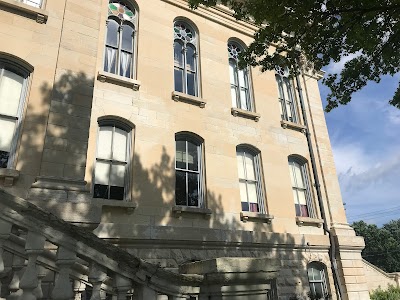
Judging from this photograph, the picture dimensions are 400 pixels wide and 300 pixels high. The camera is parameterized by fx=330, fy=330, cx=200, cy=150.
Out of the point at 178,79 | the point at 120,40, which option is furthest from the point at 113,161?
the point at 120,40

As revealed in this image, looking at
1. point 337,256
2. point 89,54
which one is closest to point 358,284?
point 337,256

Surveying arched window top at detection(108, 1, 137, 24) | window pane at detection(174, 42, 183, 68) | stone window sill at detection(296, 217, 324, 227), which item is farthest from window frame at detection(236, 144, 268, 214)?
arched window top at detection(108, 1, 137, 24)

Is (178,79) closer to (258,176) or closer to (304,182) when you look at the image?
(258,176)

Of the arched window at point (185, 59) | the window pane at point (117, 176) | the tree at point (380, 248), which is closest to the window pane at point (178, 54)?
the arched window at point (185, 59)

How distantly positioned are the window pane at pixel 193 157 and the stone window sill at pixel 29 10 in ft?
19.1

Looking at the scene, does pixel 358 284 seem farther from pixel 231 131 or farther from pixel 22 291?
pixel 22 291

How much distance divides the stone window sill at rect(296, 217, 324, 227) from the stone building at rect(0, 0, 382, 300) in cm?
7

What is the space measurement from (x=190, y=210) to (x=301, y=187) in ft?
19.6

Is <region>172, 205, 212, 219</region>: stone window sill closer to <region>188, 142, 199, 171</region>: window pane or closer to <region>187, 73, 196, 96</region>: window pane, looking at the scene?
<region>188, 142, 199, 171</region>: window pane

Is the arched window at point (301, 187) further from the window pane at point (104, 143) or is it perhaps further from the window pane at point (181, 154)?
the window pane at point (104, 143)

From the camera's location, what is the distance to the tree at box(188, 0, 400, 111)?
28.0 ft

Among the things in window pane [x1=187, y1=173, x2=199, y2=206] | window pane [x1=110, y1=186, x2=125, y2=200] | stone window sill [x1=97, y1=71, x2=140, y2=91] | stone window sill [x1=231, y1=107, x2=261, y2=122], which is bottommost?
window pane [x1=110, y1=186, x2=125, y2=200]

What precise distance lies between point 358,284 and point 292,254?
3240 mm

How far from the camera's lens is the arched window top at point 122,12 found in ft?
38.9
